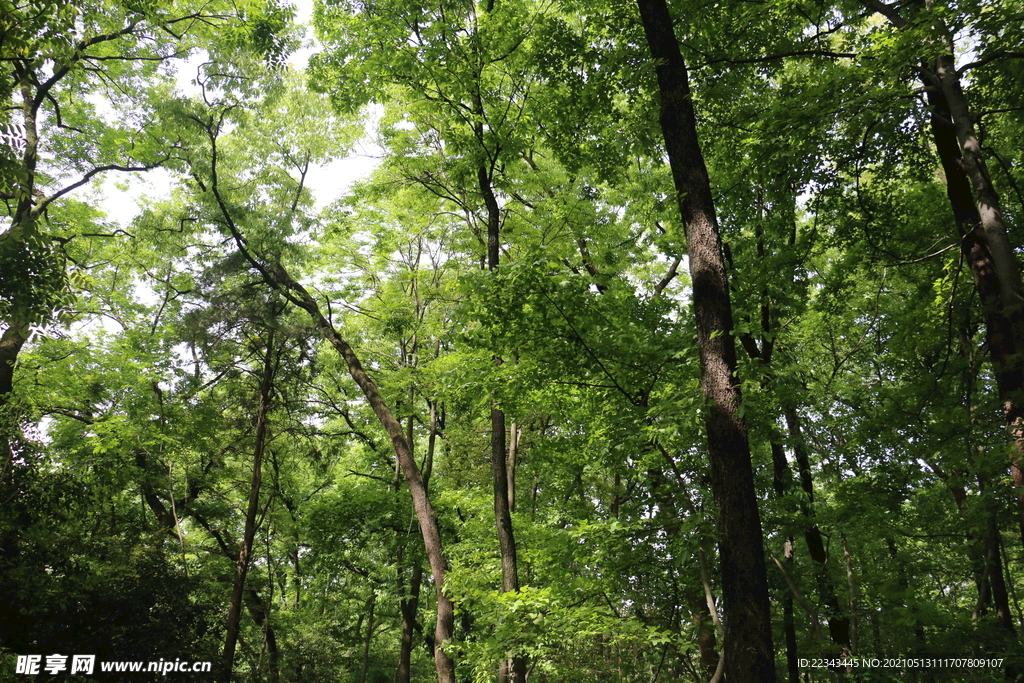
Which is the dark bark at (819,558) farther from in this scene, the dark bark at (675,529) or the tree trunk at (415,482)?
the tree trunk at (415,482)

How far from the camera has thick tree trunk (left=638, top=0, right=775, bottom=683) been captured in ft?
11.2

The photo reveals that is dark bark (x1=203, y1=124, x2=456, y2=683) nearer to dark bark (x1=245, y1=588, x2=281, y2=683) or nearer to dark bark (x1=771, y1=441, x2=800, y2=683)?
dark bark (x1=771, y1=441, x2=800, y2=683)

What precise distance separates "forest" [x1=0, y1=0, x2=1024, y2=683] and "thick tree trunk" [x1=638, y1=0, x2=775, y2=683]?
0.02 m

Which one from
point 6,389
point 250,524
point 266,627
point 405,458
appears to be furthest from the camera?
point 266,627

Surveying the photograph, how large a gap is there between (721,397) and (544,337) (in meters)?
2.43

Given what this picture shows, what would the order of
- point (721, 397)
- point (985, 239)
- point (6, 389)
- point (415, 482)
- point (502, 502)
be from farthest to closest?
point (6, 389) → point (415, 482) → point (502, 502) → point (985, 239) → point (721, 397)

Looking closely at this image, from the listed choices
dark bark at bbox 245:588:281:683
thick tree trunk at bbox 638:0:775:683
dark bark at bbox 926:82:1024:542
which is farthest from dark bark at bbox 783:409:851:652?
dark bark at bbox 245:588:281:683

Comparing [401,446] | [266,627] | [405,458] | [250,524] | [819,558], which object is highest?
[401,446]

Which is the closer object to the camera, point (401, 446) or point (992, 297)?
point (992, 297)

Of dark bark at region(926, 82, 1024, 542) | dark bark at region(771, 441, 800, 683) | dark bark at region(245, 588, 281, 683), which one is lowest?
dark bark at region(245, 588, 281, 683)

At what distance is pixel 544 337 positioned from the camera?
595 centimetres

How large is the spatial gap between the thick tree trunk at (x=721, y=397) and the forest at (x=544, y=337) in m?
0.02

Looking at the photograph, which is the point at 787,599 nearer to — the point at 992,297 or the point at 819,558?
the point at 819,558

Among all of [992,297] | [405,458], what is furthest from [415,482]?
[992,297]
